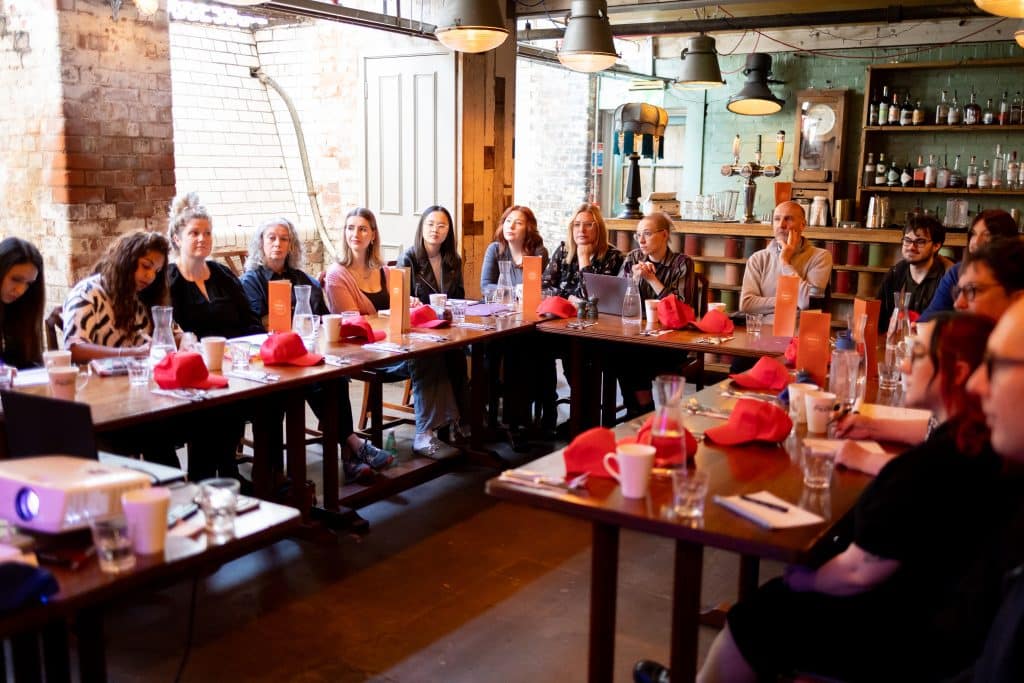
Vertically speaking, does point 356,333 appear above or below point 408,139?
below

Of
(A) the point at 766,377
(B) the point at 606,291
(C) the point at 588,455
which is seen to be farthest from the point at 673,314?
(C) the point at 588,455

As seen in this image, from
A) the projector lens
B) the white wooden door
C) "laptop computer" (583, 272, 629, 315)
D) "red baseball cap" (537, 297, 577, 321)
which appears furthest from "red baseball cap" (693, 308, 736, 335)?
the projector lens

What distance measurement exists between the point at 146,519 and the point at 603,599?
1088 millimetres

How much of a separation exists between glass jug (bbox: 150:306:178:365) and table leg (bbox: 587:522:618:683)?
1.93 meters

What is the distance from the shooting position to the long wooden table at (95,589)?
165 centimetres

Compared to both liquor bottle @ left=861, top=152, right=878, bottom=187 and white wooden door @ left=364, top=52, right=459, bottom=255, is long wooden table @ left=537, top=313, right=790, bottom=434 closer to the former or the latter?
white wooden door @ left=364, top=52, right=459, bottom=255

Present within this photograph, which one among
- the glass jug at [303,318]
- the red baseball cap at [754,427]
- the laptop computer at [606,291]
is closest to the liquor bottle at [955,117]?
the laptop computer at [606,291]

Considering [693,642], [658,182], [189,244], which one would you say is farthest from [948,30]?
[693,642]

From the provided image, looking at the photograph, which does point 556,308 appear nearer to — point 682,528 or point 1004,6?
point 1004,6

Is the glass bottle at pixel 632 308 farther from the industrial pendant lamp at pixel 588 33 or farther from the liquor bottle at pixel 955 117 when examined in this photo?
the liquor bottle at pixel 955 117

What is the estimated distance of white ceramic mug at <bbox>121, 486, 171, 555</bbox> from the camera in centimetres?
183

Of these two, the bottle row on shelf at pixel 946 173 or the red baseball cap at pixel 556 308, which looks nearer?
the red baseball cap at pixel 556 308

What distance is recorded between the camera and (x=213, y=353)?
361cm

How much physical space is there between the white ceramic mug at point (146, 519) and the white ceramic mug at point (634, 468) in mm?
1027
